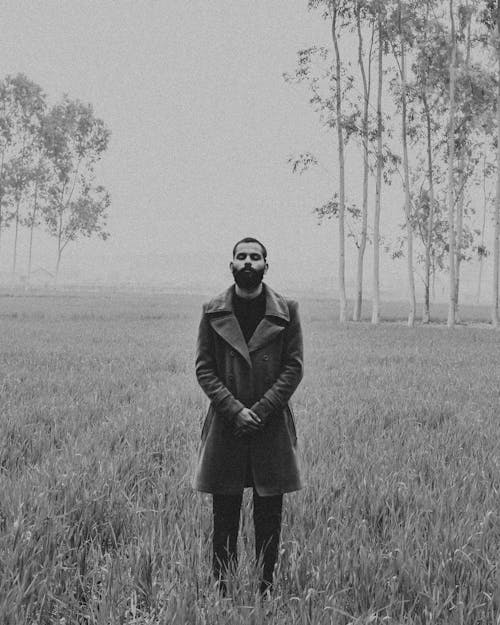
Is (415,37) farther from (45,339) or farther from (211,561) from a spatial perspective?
(211,561)

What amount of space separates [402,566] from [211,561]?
1017 millimetres

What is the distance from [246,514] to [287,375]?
1.56 metres

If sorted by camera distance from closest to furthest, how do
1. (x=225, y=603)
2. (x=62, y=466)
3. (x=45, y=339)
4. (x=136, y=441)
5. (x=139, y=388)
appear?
(x=225, y=603), (x=62, y=466), (x=136, y=441), (x=139, y=388), (x=45, y=339)

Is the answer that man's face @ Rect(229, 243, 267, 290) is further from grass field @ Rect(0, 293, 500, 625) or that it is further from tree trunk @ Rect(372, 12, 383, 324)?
tree trunk @ Rect(372, 12, 383, 324)

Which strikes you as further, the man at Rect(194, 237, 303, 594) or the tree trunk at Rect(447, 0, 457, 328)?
the tree trunk at Rect(447, 0, 457, 328)

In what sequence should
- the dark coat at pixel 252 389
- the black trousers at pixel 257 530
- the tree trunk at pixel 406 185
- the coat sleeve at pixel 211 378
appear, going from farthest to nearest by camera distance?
the tree trunk at pixel 406 185
the black trousers at pixel 257 530
the dark coat at pixel 252 389
the coat sleeve at pixel 211 378

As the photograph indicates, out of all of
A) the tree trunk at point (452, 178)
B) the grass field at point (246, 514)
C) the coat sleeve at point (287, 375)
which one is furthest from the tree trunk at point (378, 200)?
the coat sleeve at point (287, 375)

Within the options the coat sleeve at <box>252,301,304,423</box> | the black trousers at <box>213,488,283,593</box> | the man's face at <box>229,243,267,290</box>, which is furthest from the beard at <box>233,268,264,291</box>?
the black trousers at <box>213,488,283,593</box>

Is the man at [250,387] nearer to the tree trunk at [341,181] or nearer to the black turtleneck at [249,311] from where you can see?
the black turtleneck at [249,311]

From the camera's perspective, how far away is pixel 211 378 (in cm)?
246

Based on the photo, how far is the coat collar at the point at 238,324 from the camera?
95.4 inches

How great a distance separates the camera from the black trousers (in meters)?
2.55

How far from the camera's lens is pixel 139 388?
8078mm

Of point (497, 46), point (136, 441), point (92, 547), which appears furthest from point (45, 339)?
point (497, 46)
